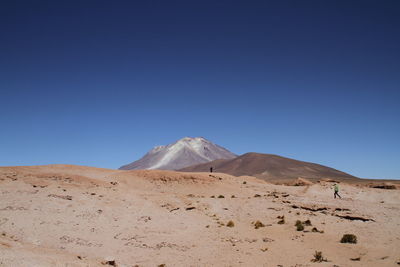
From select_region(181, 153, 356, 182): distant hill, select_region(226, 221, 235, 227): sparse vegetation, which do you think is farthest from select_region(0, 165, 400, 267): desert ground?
select_region(181, 153, 356, 182): distant hill

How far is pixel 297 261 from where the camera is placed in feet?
40.7

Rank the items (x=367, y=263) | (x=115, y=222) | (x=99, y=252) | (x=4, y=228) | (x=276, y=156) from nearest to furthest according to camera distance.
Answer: (x=367, y=263), (x=99, y=252), (x=4, y=228), (x=115, y=222), (x=276, y=156)

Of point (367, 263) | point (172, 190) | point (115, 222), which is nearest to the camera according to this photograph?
point (367, 263)

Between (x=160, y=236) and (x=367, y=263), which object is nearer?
(x=367, y=263)

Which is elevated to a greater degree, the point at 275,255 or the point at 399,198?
the point at 399,198

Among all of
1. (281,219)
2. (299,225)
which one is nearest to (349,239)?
(299,225)

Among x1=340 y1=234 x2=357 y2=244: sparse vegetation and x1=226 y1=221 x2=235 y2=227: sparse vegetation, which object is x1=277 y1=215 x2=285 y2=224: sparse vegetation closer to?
x1=226 y1=221 x2=235 y2=227: sparse vegetation

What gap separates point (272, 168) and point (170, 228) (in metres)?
125

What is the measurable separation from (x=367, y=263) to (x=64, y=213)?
49.2 ft

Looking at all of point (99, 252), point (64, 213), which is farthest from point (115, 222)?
point (99, 252)

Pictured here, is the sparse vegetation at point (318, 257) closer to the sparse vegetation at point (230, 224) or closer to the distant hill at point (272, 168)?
the sparse vegetation at point (230, 224)

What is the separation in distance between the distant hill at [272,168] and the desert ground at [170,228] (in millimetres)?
99930

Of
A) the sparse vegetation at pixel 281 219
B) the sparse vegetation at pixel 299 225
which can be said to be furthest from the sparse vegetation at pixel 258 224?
the sparse vegetation at pixel 299 225

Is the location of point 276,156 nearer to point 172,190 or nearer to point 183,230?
point 172,190
